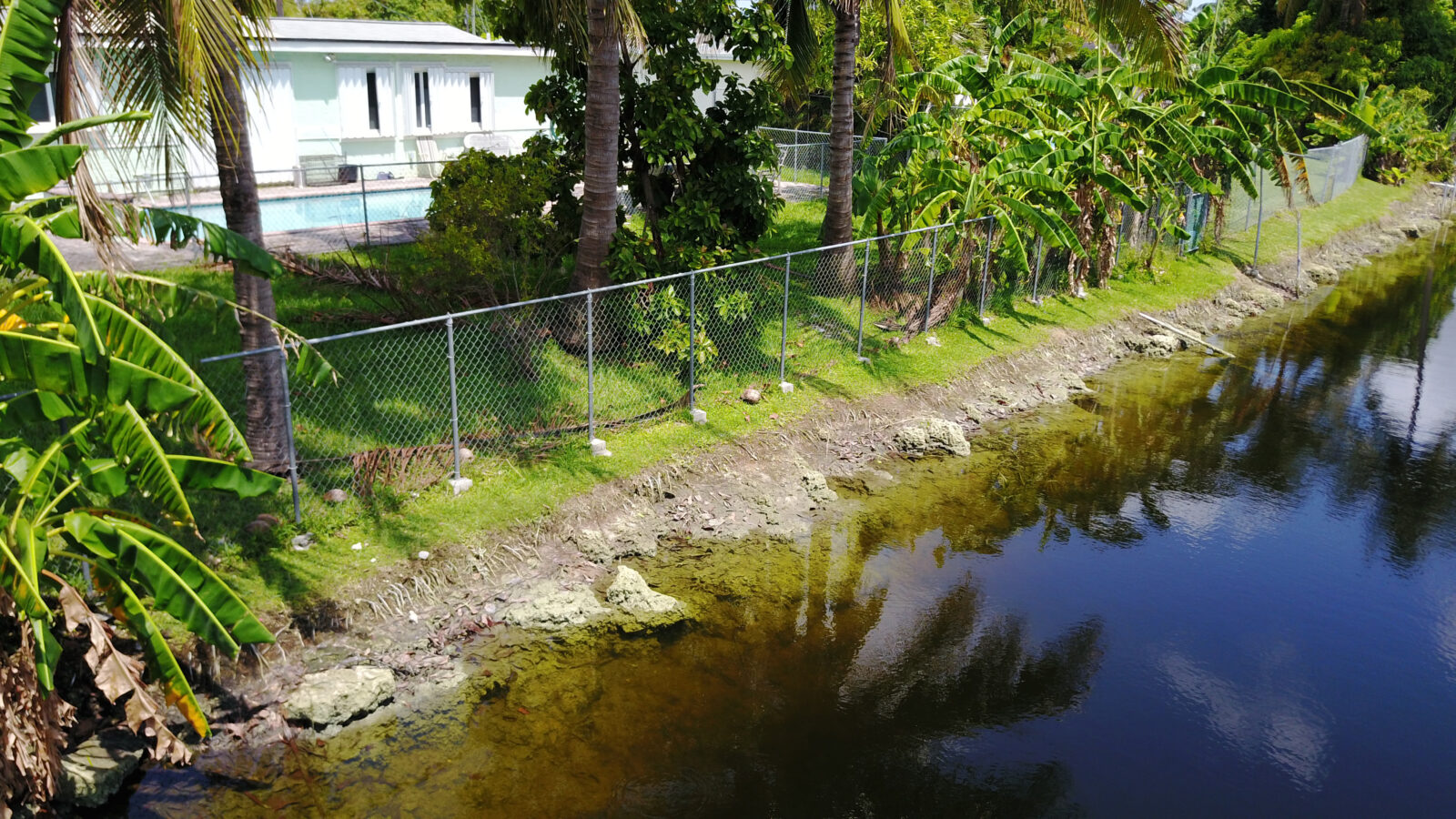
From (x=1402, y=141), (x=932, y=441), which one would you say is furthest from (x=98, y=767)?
(x=1402, y=141)

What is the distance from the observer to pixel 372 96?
88.9 feet

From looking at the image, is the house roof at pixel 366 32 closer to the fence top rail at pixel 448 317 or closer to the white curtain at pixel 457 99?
the white curtain at pixel 457 99

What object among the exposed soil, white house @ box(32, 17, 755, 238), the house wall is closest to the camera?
the exposed soil

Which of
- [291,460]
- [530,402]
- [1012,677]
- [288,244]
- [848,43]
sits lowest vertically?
[1012,677]

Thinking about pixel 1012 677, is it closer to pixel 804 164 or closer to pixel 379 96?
pixel 804 164

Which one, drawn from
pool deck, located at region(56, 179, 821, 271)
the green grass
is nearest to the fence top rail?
the green grass

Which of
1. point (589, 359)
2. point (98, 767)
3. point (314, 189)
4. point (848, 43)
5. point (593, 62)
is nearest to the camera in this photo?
point (98, 767)

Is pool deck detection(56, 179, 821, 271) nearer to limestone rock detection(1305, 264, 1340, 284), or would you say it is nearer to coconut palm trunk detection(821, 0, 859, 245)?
coconut palm trunk detection(821, 0, 859, 245)

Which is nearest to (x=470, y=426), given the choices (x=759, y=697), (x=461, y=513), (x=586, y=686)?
(x=461, y=513)

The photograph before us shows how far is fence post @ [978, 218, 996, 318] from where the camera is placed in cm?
1688

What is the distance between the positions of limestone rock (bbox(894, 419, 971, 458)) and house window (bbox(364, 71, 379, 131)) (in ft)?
64.0

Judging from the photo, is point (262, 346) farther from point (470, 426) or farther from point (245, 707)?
point (245, 707)

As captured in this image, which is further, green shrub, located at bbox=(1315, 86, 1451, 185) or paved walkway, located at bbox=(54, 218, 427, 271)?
green shrub, located at bbox=(1315, 86, 1451, 185)

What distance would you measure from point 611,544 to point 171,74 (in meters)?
5.54
